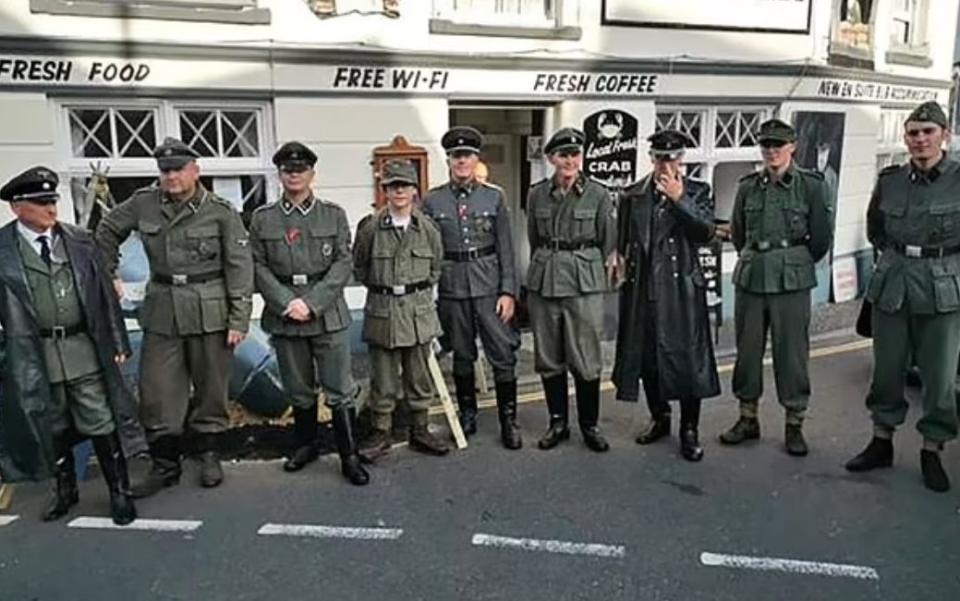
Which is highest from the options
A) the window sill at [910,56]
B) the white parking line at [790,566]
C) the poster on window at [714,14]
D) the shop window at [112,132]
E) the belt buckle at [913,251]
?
the poster on window at [714,14]

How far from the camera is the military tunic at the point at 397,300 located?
15.1 ft

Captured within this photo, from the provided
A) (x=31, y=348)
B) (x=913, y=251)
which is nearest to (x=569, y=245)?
(x=913, y=251)

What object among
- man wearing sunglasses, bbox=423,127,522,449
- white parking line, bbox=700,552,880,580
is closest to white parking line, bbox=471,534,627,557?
white parking line, bbox=700,552,880,580

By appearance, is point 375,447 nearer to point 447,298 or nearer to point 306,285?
point 447,298

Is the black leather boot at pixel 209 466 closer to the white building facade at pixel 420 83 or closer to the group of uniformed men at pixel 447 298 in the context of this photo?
the group of uniformed men at pixel 447 298

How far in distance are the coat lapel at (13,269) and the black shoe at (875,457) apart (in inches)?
174

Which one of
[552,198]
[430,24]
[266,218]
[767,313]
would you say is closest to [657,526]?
[767,313]

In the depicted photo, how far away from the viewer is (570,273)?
4.76 metres

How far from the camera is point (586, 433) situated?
16.4ft

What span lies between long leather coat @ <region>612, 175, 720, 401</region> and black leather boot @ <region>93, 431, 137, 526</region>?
2889 mm

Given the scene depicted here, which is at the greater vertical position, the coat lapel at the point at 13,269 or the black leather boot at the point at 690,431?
the coat lapel at the point at 13,269

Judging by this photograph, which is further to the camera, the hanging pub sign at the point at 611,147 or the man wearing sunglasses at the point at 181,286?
the hanging pub sign at the point at 611,147

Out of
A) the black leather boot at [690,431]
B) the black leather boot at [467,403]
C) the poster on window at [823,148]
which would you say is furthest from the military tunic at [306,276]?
the poster on window at [823,148]

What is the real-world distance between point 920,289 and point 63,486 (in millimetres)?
4586
